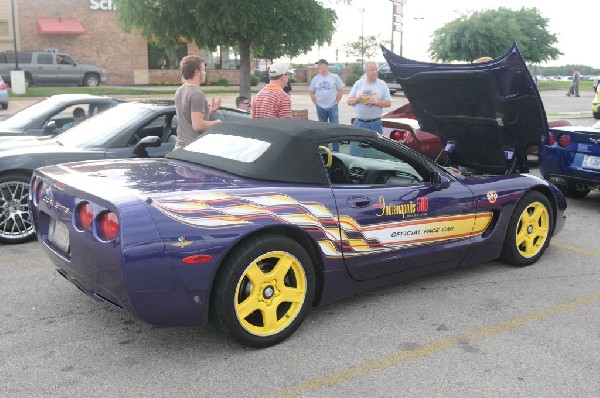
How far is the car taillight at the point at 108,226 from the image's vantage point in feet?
10.6

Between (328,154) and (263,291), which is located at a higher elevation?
(328,154)

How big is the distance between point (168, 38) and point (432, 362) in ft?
47.8

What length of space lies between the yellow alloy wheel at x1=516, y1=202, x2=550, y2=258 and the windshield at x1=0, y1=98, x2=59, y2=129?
555cm

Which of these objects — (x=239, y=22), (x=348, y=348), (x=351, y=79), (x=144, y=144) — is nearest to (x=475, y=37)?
(x=351, y=79)

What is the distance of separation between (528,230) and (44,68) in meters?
29.8

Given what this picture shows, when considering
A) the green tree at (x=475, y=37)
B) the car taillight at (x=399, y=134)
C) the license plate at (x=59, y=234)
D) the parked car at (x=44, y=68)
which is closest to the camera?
the license plate at (x=59, y=234)

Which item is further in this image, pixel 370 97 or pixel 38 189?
pixel 370 97

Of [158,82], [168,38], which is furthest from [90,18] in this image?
[168,38]

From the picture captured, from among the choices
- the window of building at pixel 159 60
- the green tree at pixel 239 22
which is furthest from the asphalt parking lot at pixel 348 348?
the window of building at pixel 159 60

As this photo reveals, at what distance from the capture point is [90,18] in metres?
37.8

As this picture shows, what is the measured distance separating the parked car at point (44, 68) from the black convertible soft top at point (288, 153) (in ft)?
94.6

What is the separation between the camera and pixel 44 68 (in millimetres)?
30484

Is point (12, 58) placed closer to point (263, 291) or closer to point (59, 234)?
point (59, 234)

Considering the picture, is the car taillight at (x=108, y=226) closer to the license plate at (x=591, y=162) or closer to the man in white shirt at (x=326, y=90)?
the license plate at (x=591, y=162)
